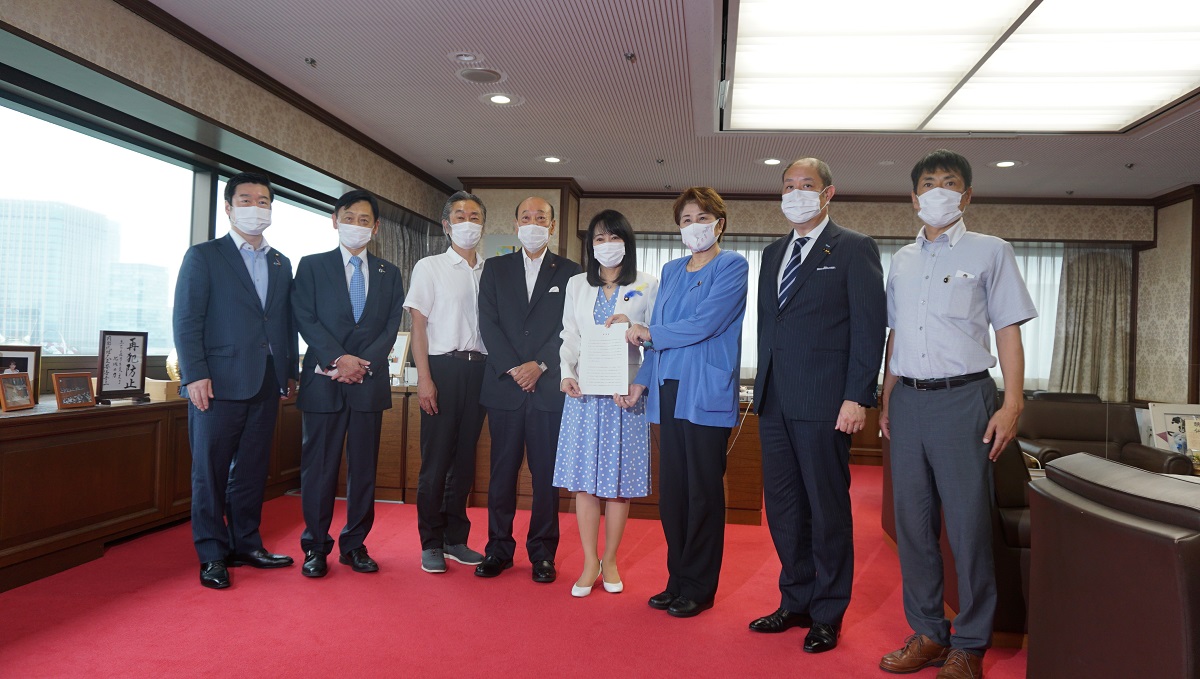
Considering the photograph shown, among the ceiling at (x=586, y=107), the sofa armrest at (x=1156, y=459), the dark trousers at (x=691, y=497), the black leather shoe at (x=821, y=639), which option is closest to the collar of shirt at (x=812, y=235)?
the dark trousers at (x=691, y=497)

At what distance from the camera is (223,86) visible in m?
4.32

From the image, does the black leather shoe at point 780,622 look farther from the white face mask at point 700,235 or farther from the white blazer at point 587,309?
the white face mask at point 700,235

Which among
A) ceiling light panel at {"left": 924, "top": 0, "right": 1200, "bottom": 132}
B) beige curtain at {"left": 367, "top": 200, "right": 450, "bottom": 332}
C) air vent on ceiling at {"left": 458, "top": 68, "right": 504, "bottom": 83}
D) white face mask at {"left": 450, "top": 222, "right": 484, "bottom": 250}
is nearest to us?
white face mask at {"left": 450, "top": 222, "right": 484, "bottom": 250}

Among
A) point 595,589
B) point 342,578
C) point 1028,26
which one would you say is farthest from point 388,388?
point 1028,26

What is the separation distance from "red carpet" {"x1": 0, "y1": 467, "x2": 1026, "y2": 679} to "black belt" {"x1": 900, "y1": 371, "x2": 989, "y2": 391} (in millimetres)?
909

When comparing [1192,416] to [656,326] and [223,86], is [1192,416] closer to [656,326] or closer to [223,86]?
[656,326]

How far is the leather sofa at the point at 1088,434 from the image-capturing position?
4016 mm

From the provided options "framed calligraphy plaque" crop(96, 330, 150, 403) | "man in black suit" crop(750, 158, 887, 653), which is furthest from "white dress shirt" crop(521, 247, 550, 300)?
"framed calligraphy plaque" crop(96, 330, 150, 403)

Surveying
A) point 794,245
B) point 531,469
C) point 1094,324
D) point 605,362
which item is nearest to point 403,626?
point 531,469

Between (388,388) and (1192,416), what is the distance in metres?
3.93

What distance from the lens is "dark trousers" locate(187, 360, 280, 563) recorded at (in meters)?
3.06

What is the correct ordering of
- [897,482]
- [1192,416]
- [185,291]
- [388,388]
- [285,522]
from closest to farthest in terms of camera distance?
1. [897,482]
2. [185,291]
3. [388,388]
4. [1192,416]
5. [285,522]

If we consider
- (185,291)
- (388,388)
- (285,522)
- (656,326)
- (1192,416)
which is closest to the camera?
(656,326)

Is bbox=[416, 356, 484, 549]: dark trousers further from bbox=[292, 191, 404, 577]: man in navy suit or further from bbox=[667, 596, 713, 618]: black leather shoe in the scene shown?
bbox=[667, 596, 713, 618]: black leather shoe
